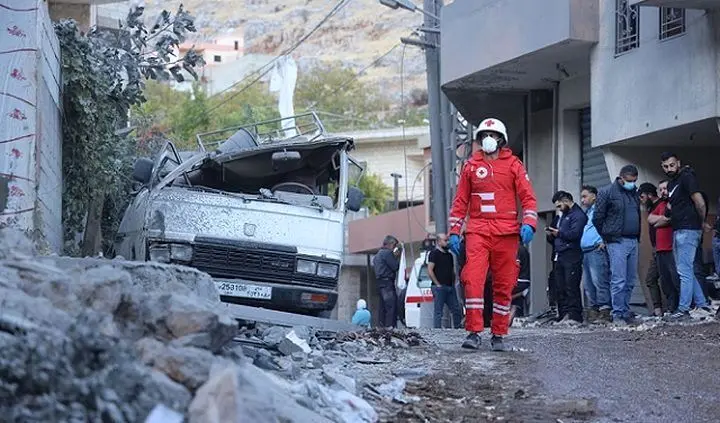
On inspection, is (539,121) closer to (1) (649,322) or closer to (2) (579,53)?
(2) (579,53)

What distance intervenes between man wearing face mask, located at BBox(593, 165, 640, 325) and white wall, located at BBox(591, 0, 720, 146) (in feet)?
6.31

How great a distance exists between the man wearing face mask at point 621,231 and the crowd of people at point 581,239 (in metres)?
0.01

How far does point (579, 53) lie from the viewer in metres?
18.9

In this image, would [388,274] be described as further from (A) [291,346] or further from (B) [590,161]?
(A) [291,346]

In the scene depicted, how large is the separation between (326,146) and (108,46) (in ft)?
12.6

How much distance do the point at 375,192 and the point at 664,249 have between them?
124ft

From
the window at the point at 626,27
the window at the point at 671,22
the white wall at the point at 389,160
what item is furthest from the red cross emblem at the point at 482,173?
the white wall at the point at 389,160

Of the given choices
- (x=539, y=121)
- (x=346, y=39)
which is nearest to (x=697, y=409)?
(x=539, y=121)

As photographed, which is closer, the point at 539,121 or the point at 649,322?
the point at 649,322

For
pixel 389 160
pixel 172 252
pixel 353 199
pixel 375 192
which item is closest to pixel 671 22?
pixel 353 199

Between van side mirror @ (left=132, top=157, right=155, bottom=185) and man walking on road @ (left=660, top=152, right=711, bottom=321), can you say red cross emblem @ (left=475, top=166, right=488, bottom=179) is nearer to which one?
man walking on road @ (left=660, top=152, right=711, bottom=321)

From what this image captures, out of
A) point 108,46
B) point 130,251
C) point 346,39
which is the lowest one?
point 130,251

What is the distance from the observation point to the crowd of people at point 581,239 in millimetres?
10047

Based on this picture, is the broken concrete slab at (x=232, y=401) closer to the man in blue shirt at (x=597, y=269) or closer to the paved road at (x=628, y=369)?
the paved road at (x=628, y=369)
